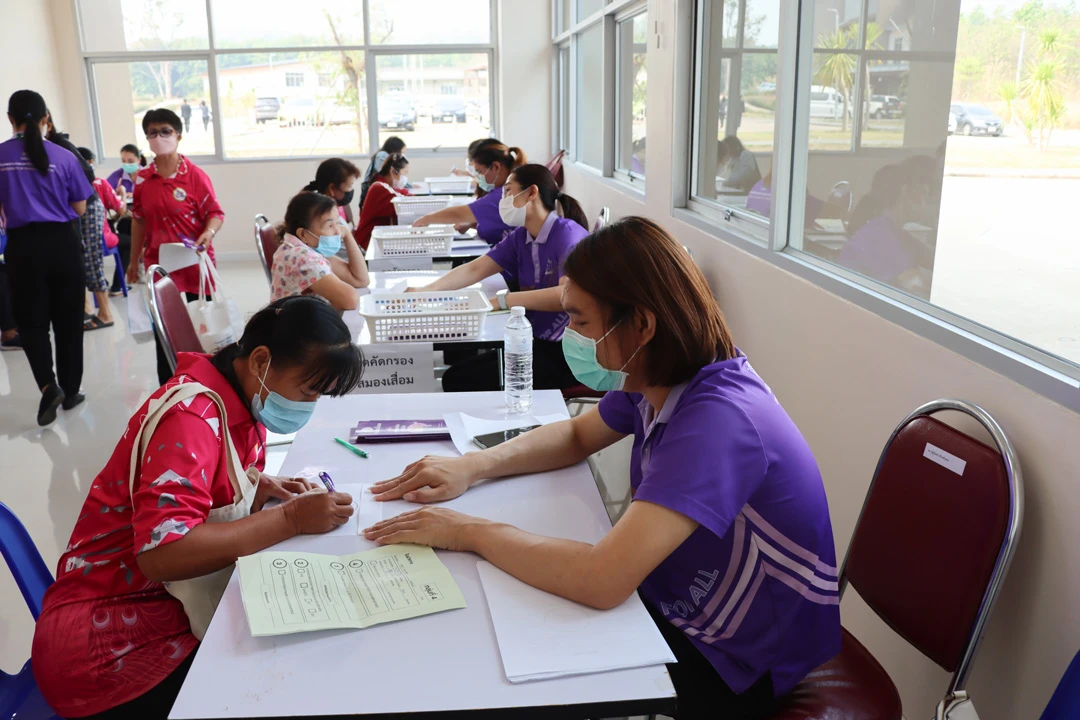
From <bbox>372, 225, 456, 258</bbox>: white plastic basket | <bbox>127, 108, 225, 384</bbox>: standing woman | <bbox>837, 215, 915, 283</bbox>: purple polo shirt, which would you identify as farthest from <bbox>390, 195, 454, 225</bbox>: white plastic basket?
<bbox>837, 215, 915, 283</bbox>: purple polo shirt

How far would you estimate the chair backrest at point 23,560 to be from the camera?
139 centimetres

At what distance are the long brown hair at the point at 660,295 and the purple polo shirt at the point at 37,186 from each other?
3.54 m

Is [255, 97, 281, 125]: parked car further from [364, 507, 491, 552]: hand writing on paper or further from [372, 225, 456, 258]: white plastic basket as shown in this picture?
[364, 507, 491, 552]: hand writing on paper

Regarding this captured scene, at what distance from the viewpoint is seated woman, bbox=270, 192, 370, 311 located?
10.1ft

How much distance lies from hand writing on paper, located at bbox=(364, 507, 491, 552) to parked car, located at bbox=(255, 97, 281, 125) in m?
8.23

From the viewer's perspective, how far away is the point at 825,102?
2.48 m

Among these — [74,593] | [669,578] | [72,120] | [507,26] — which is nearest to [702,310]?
[669,578]

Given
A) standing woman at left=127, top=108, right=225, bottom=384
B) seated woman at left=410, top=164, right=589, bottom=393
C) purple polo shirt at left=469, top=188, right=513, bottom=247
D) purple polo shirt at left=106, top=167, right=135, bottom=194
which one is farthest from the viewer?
purple polo shirt at left=106, top=167, right=135, bottom=194

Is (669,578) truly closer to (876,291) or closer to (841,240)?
(876,291)

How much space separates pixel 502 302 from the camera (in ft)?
9.99

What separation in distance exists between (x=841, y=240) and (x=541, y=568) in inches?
60.6

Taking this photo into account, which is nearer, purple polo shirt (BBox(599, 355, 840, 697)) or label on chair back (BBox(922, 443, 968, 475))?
purple polo shirt (BBox(599, 355, 840, 697))

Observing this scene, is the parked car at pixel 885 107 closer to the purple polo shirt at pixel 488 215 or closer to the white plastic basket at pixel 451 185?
the purple polo shirt at pixel 488 215

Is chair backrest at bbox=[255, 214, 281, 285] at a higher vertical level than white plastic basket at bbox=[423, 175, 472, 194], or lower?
lower
